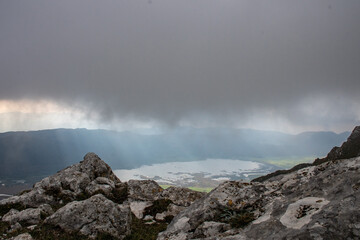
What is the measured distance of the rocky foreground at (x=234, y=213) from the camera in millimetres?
9664

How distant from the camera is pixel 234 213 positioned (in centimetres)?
1413

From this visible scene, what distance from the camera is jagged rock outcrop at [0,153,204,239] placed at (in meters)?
17.6

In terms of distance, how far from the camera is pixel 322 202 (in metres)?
10.8

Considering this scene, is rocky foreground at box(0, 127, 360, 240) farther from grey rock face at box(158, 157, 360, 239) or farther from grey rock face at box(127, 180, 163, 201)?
grey rock face at box(127, 180, 163, 201)

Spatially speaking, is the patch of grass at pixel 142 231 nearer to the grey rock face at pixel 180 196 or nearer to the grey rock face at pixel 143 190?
the grey rock face at pixel 180 196

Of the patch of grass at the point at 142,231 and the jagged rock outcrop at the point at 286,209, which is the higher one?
the jagged rock outcrop at the point at 286,209

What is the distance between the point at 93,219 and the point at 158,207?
10.6 m

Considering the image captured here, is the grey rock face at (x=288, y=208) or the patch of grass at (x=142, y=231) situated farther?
the patch of grass at (x=142, y=231)

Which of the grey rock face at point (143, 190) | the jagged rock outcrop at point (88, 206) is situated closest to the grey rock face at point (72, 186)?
the jagged rock outcrop at point (88, 206)

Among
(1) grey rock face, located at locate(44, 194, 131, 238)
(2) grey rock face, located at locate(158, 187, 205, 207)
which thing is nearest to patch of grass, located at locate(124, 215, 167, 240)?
(1) grey rock face, located at locate(44, 194, 131, 238)

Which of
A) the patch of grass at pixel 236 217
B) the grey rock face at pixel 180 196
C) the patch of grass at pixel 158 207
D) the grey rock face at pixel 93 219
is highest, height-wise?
the patch of grass at pixel 236 217

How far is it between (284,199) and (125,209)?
13791mm

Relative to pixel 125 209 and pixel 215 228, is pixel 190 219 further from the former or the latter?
pixel 125 209

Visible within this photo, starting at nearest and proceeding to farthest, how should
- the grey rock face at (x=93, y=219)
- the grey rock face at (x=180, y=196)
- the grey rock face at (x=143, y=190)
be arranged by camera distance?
the grey rock face at (x=93, y=219), the grey rock face at (x=180, y=196), the grey rock face at (x=143, y=190)
